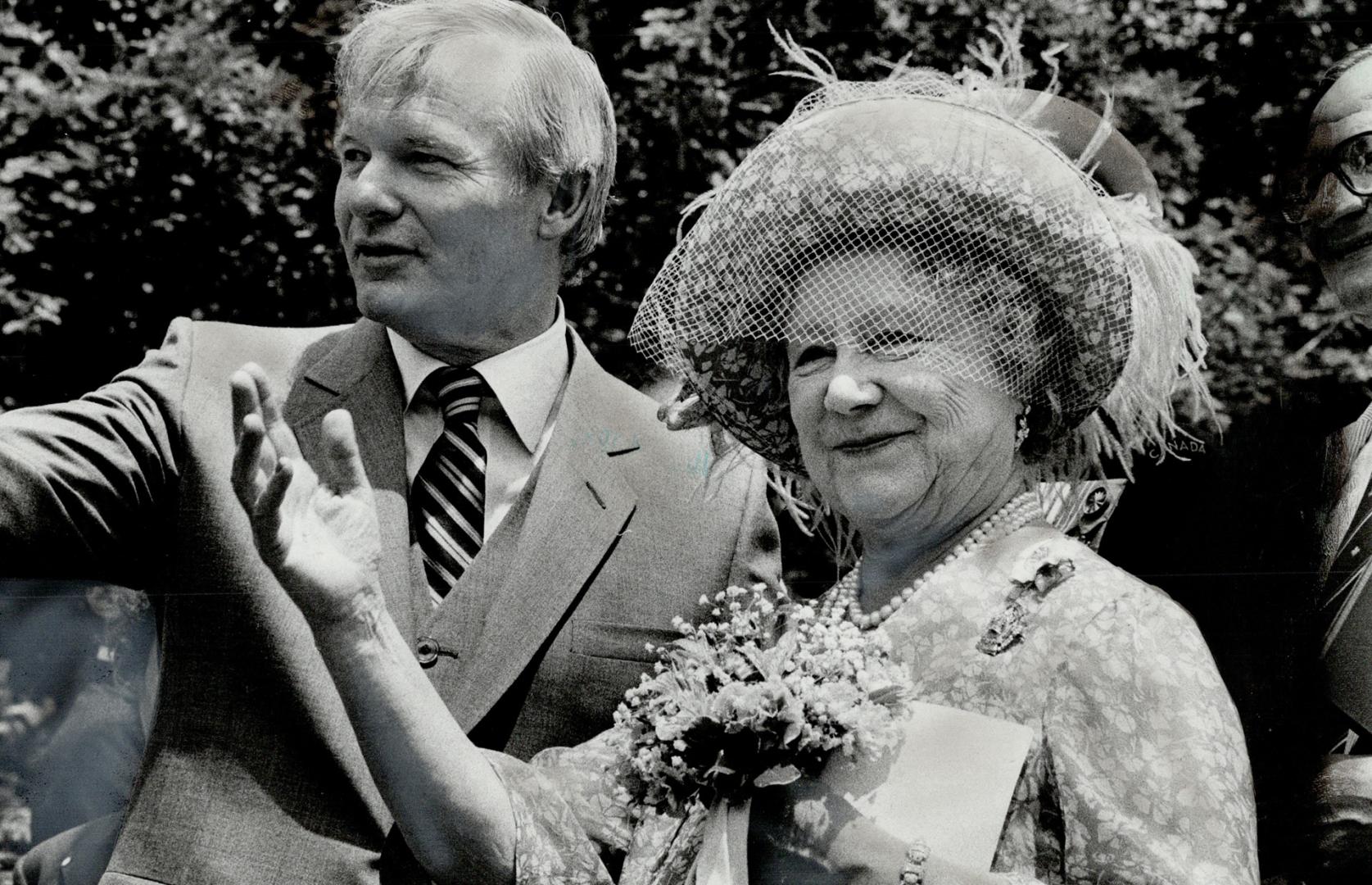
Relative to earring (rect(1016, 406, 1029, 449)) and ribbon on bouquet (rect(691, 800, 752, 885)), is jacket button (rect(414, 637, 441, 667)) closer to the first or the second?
ribbon on bouquet (rect(691, 800, 752, 885))

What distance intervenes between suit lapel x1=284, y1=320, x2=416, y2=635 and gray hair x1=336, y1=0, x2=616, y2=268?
0.43 m

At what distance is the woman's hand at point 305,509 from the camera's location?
97.7 inches

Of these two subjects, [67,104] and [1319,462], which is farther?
[67,104]

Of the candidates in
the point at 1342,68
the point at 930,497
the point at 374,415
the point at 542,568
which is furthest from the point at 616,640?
the point at 1342,68

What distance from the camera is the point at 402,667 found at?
2.66 meters

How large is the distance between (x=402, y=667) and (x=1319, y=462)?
206cm

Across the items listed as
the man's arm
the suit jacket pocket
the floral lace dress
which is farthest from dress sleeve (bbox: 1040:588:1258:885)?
the man's arm

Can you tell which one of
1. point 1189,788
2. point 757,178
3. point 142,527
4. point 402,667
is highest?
point 757,178

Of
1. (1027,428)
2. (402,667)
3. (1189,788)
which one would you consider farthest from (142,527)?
(1189,788)

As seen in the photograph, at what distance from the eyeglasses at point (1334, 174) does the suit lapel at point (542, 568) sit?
4.57 ft

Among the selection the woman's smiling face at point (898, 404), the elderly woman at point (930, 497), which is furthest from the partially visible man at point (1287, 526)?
the woman's smiling face at point (898, 404)

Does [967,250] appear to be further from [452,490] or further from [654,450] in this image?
[452,490]

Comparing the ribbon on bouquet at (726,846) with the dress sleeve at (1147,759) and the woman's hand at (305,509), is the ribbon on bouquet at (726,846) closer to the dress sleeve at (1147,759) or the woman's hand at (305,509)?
the dress sleeve at (1147,759)

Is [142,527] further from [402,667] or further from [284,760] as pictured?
[402,667]
